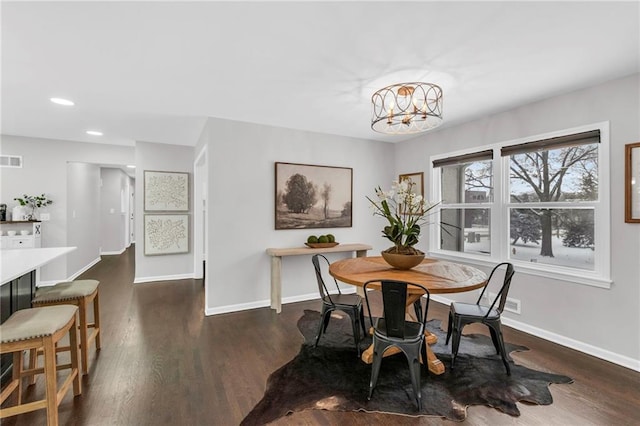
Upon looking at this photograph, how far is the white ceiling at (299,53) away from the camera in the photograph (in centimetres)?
179

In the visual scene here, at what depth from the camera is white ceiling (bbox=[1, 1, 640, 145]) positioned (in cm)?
179

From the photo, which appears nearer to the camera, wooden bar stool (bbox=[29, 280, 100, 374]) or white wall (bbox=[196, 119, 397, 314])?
wooden bar stool (bbox=[29, 280, 100, 374])

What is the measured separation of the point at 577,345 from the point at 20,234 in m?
7.51

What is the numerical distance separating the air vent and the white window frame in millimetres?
6636

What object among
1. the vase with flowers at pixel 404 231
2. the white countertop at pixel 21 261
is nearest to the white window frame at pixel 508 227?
the vase with flowers at pixel 404 231

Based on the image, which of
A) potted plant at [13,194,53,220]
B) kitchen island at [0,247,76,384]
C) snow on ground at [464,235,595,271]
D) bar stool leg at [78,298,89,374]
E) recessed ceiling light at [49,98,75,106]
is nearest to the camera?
kitchen island at [0,247,76,384]

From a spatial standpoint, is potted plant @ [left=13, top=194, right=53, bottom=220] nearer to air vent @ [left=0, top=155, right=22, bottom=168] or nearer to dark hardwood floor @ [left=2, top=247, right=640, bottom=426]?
air vent @ [left=0, top=155, right=22, bottom=168]

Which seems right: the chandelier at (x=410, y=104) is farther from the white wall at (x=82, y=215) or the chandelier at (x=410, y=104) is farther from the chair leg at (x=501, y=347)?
the white wall at (x=82, y=215)

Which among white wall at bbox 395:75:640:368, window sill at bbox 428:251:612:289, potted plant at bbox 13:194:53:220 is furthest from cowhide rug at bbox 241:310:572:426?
potted plant at bbox 13:194:53:220

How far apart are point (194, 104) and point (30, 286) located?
227 cm

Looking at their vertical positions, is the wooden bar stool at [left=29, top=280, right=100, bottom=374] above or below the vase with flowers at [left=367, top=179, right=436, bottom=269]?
below

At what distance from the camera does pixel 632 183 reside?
2.55 meters

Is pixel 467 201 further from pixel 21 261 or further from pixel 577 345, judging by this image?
pixel 21 261

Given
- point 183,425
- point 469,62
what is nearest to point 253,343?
point 183,425
